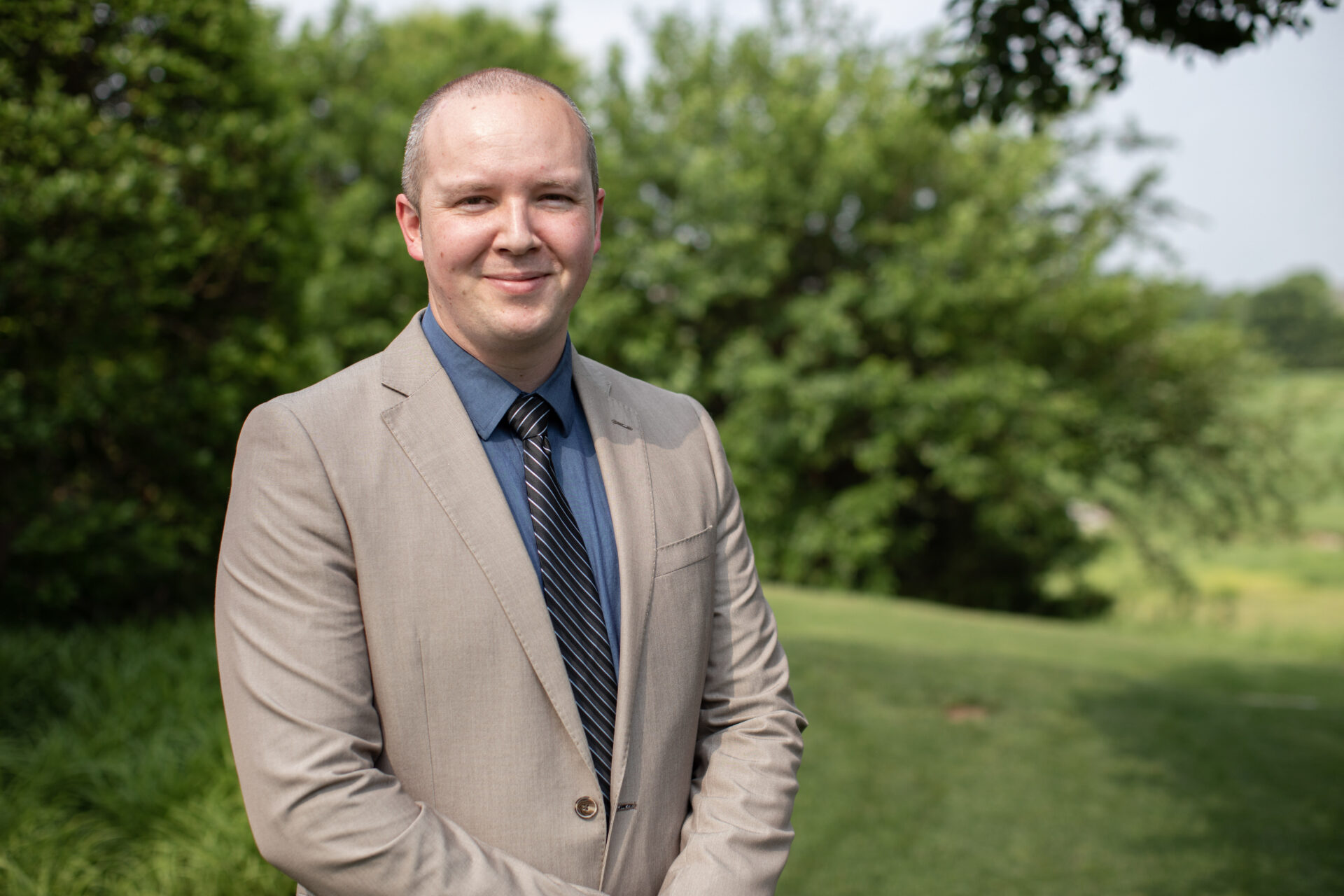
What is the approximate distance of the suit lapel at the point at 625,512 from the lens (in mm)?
1765

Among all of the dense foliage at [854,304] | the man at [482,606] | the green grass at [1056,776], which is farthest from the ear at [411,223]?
the dense foliage at [854,304]

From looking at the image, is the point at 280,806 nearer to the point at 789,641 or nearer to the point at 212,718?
the point at 212,718

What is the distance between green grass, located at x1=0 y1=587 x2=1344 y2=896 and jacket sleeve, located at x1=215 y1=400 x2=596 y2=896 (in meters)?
2.62

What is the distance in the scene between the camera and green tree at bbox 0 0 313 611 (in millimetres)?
5176

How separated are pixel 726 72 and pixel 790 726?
17.5 m

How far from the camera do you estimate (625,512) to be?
1.88 meters

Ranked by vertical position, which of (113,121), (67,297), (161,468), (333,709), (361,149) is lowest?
(161,468)

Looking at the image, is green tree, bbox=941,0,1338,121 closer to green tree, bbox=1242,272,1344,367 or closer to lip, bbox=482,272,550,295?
lip, bbox=482,272,550,295

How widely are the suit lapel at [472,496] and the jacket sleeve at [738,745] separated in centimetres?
32

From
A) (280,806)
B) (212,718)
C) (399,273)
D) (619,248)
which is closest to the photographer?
(280,806)

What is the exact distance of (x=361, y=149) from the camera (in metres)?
17.9

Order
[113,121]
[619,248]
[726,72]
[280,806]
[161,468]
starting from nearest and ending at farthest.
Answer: [280,806] < [113,121] < [161,468] < [619,248] < [726,72]

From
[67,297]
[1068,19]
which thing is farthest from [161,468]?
[1068,19]

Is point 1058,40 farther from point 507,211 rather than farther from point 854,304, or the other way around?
point 854,304
